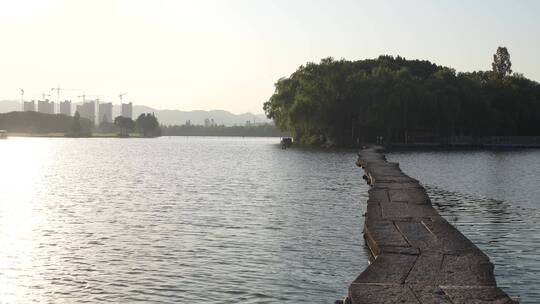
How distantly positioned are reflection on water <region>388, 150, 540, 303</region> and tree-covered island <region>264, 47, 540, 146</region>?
6458 centimetres

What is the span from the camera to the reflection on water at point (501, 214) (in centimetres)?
A: 1823

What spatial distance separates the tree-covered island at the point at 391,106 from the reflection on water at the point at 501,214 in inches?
2543

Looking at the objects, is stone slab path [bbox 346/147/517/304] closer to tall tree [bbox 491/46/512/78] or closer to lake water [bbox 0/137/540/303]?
lake water [bbox 0/137/540/303]

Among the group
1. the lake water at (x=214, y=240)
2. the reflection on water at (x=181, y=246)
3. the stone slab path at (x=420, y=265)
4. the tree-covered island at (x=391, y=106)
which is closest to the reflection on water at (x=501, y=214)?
the lake water at (x=214, y=240)

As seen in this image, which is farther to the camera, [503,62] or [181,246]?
[503,62]

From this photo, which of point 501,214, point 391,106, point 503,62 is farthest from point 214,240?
point 503,62

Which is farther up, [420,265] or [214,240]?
[420,265]

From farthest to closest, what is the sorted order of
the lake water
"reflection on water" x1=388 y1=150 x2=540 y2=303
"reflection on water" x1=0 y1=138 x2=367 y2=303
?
1. "reflection on water" x1=388 y1=150 x2=540 y2=303
2. the lake water
3. "reflection on water" x1=0 y1=138 x2=367 y2=303

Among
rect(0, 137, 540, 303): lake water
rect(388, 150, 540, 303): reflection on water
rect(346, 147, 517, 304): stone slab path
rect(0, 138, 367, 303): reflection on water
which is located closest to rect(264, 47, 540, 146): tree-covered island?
rect(388, 150, 540, 303): reflection on water

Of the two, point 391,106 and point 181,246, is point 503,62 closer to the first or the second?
point 391,106

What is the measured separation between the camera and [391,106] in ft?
416

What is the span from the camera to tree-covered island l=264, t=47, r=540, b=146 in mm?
A: 129000

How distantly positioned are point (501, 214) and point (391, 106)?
97.1 m

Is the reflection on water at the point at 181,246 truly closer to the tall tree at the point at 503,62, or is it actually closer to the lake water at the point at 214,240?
the lake water at the point at 214,240
